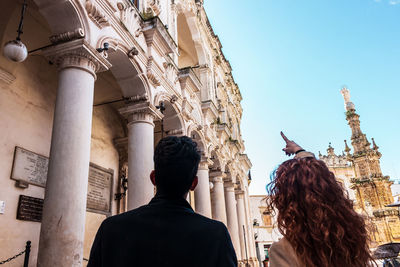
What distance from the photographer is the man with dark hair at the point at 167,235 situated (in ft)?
5.04

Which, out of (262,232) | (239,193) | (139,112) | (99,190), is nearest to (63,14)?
(139,112)

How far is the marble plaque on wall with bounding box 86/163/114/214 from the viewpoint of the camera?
10062mm

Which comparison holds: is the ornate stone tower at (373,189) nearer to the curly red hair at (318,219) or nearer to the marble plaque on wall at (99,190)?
the marble plaque on wall at (99,190)

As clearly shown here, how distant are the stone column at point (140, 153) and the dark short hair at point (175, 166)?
5.69 m

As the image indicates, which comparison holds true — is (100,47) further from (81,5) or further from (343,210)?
(343,210)

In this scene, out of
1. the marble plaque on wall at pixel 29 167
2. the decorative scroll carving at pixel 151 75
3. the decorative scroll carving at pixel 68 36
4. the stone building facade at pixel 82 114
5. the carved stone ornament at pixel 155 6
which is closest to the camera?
the stone building facade at pixel 82 114

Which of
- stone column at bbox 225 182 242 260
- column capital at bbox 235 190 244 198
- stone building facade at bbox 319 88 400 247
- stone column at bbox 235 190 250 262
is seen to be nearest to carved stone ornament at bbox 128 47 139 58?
stone column at bbox 225 182 242 260

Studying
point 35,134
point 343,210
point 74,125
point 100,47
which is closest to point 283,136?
point 343,210

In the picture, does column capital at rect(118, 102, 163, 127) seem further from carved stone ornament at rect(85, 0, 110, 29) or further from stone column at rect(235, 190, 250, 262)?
stone column at rect(235, 190, 250, 262)

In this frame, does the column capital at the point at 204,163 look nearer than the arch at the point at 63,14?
No

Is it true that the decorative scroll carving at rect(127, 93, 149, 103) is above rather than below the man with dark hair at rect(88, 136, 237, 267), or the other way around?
above

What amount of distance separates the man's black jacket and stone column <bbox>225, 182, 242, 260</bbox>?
1495 cm

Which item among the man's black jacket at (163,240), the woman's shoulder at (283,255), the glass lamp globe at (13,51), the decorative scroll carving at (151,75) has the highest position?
the decorative scroll carving at (151,75)

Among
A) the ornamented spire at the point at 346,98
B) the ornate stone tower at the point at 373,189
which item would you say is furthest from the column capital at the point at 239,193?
the ornamented spire at the point at 346,98
